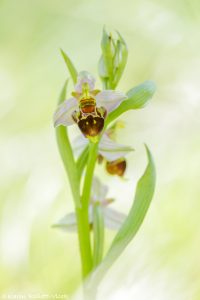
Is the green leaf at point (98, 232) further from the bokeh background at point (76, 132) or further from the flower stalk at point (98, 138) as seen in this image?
the bokeh background at point (76, 132)

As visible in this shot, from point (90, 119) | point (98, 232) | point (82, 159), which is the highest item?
point (90, 119)

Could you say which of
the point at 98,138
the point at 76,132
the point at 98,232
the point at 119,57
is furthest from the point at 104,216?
the point at 76,132

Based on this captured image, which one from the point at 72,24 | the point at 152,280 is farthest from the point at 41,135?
the point at 152,280

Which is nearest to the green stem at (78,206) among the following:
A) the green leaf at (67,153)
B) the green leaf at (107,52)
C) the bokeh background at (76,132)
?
the green leaf at (67,153)

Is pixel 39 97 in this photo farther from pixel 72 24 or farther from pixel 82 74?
pixel 82 74

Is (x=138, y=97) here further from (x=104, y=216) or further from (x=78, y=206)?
(x=104, y=216)
